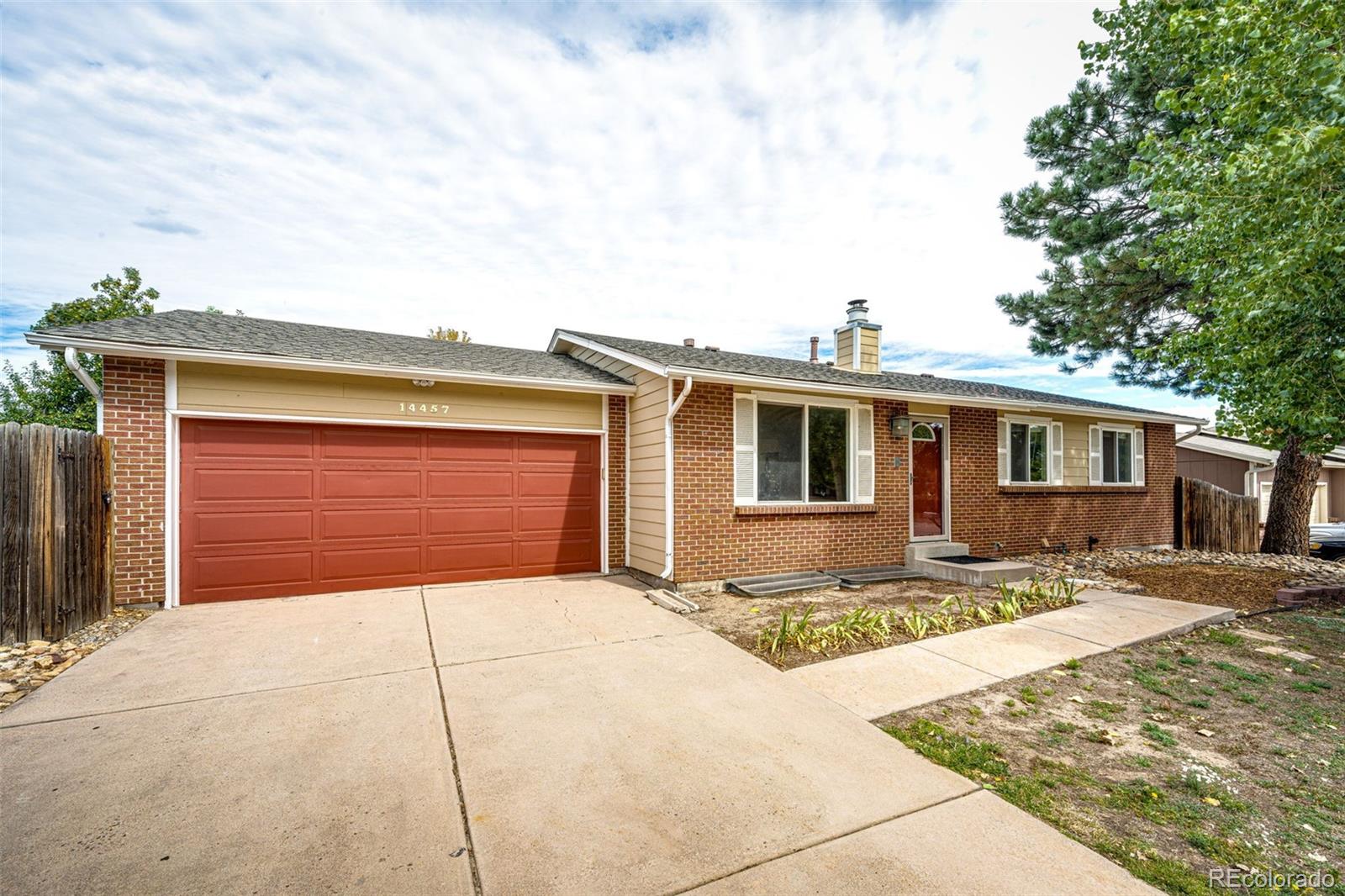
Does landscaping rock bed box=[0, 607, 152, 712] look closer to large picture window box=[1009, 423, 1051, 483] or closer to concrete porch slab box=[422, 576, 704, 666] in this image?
concrete porch slab box=[422, 576, 704, 666]

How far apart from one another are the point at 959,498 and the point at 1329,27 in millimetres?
6666

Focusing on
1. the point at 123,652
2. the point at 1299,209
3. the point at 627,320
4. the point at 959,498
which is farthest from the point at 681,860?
the point at 627,320

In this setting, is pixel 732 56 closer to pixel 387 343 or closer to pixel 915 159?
pixel 915 159

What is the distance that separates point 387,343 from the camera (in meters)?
8.19

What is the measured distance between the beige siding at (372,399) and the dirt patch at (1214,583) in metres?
8.28

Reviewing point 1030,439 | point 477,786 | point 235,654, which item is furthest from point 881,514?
point 235,654

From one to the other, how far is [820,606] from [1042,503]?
22.1 feet

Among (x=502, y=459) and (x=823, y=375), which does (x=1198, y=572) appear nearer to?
(x=823, y=375)

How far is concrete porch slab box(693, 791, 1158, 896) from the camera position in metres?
2.14

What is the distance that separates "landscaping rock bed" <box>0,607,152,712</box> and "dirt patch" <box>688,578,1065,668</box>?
17.2ft

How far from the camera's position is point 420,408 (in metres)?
7.36

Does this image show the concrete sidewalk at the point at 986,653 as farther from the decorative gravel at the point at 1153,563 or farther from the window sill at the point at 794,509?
the window sill at the point at 794,509

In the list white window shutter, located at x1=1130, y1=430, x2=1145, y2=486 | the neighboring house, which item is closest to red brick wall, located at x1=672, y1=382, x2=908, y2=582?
white window shutter, located at x1=1130, y1=430, x2=1145, y2=486

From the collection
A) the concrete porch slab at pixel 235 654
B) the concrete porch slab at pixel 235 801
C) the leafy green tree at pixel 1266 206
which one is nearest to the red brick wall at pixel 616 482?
the concrete porch slab at pixel 235 654
